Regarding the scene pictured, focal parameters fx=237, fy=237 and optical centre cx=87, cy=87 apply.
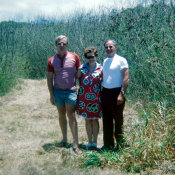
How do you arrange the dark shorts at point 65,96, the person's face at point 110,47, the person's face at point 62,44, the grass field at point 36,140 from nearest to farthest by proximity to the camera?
the grass field at point 36,140 → the person's face at point 110,47 → the person's face at point 62,44 → the dark shorts at point 65,96

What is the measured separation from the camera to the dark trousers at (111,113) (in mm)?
3395

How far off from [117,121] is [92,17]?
619cm

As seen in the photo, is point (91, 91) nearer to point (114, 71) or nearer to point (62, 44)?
point (114, 71)

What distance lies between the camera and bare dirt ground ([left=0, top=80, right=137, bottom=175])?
3.27m

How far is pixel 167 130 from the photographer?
343cm

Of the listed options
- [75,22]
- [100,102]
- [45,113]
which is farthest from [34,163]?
[75,22]

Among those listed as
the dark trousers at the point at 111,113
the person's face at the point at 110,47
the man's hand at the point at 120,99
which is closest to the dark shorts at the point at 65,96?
the dark trousers at the point at 111,113

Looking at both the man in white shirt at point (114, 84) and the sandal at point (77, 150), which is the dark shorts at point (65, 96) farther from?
the sandal at point (77, 150)

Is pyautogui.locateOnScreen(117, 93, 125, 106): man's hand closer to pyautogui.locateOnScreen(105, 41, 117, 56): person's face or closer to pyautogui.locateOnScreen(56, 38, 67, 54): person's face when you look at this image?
pyautogui.locateOnScreen(105, 41, 117, 56): person's face

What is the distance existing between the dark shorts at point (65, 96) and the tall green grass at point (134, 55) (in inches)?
33.3

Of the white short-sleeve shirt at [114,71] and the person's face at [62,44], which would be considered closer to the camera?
the white short-sleeve shirt at [114,71]

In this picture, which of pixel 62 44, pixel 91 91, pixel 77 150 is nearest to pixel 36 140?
pixel 77 150

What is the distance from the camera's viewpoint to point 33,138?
469 centimetres

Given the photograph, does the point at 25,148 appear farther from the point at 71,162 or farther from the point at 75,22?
the point at 75,22
